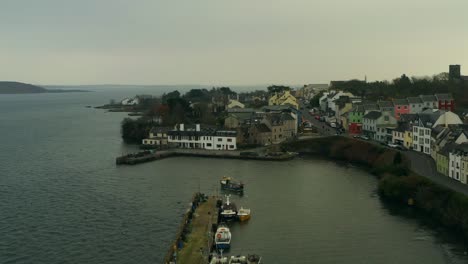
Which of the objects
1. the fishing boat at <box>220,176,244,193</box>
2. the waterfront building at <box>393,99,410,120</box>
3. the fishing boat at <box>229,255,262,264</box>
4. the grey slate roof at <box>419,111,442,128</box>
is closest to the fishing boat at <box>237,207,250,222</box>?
the fishing boat at <box>220,176,244,193</box>

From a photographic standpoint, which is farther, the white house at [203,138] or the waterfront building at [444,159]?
the white house at [203,138]

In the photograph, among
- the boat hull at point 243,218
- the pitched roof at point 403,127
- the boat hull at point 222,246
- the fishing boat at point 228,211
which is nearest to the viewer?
the boat hull at point 222,246

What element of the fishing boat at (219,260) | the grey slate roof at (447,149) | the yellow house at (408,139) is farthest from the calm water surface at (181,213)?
the yellow house at (408,139)

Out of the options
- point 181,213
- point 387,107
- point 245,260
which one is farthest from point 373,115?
point 245,260

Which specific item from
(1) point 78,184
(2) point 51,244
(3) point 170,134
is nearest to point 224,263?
(2) point 51,244

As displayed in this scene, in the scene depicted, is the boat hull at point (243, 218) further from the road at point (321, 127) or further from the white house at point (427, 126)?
the road at point (321, 127)

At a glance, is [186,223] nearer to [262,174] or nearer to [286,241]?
[286,241]

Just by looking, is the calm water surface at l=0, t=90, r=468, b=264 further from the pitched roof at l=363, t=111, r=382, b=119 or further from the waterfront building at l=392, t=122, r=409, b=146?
the pitched roof at l=363, t=111, r=382, b=119
